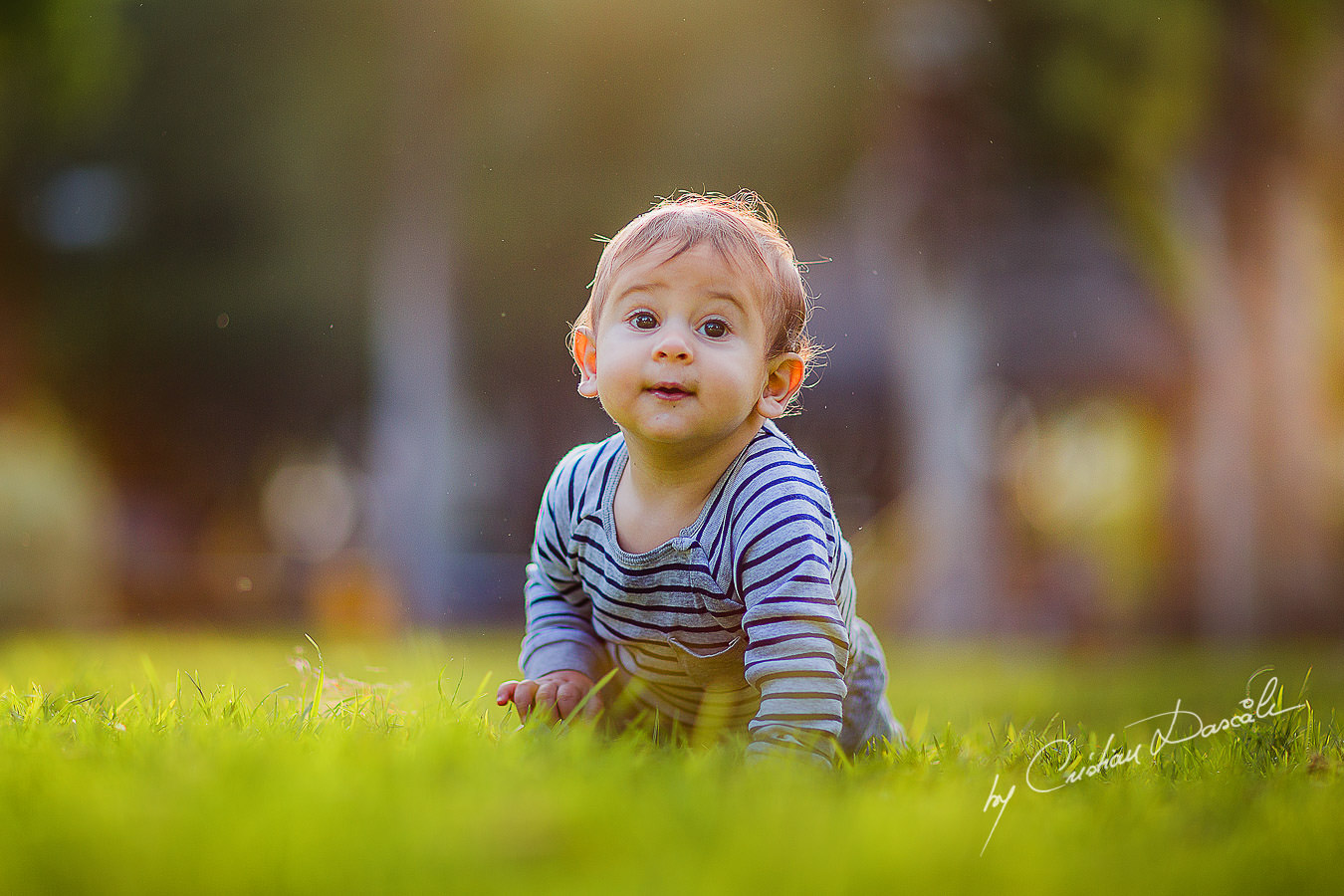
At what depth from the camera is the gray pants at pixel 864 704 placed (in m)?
2.25

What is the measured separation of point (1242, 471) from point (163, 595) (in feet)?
36.8

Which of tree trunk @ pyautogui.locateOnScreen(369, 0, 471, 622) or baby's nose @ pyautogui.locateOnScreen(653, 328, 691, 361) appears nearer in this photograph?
baby's nose @ pyautogui.locateOnScreen(653, 328, 691, 361)

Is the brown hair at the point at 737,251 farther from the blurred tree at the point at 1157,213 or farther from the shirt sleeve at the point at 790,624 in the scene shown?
the blurred tree at the point at 1157,213

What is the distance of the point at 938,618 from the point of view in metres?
9.50

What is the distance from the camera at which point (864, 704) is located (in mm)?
2283

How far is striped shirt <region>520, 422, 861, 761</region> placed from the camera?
1.91m

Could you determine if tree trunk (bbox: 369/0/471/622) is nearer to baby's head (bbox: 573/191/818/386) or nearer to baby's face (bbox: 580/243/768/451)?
baby's head (bbox: 573/191/818/386)

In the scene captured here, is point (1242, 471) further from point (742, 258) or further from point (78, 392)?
point (78, 392)

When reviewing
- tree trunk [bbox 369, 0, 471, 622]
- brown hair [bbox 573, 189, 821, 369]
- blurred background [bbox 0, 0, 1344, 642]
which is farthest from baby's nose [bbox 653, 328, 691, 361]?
tree trunk [bbox 369, 0, 471, 622]

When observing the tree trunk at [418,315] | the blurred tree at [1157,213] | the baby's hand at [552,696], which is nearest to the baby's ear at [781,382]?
the baby's hand at [552,696]

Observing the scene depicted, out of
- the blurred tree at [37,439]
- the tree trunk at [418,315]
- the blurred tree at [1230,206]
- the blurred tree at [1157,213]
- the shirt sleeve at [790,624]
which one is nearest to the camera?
the shirt sleeve at [790,624]

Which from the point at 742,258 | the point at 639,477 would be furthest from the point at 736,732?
the point at 742,258

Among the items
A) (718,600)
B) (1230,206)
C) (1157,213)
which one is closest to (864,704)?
(718,600)

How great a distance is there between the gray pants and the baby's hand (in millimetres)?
452
